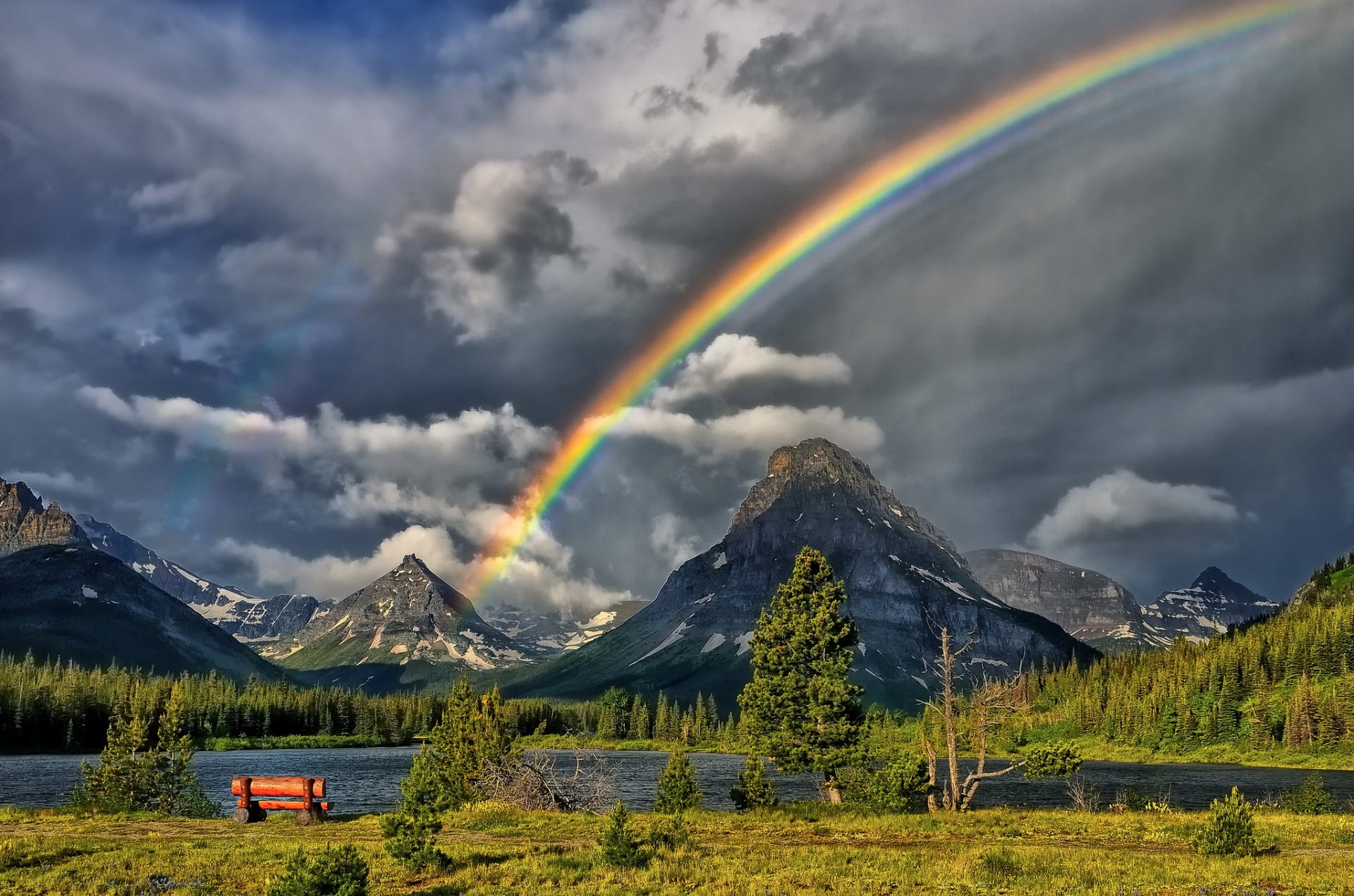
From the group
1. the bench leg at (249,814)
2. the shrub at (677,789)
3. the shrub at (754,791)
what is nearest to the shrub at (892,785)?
the shrub at (754,791)

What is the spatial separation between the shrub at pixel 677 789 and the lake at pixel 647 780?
39.9 ft

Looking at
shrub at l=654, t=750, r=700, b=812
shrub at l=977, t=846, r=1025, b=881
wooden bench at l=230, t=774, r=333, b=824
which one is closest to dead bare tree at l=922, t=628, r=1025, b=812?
shrub at l=654, t=750, r=700, b=812

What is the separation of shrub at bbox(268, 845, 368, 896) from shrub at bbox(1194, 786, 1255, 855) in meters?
27.7

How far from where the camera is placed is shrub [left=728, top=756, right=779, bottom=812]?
49812 millimetres

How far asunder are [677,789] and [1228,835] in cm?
2714

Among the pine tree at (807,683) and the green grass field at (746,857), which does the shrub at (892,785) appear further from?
the green grass field at (746,857)

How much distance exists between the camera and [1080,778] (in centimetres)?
13588

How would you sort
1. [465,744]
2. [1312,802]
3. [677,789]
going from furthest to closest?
[1312,802] → [465,744] → [677,789]

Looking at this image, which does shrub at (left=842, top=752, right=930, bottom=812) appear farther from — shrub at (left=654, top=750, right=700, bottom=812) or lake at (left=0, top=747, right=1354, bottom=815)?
lake at (left=0, top=747, right=1354, bottom=815)

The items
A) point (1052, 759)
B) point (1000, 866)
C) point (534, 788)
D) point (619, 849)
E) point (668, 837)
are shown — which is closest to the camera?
point (1000, 866)

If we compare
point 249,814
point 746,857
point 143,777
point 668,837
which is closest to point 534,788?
point 249,814

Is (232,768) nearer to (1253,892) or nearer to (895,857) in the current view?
(895,857)

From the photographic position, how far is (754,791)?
4984 cm

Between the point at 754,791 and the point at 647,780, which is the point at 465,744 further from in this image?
the point at 647,780
